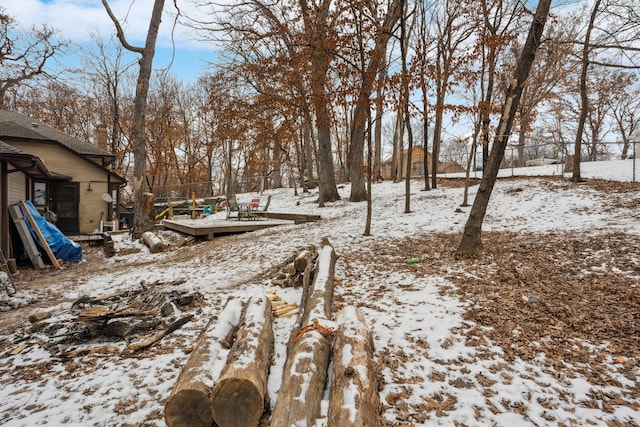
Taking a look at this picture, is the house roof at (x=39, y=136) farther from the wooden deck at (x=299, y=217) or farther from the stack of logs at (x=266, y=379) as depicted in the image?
the stack of logs at (x=266, y=379)

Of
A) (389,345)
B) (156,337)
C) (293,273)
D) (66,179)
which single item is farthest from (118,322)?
(66,179)

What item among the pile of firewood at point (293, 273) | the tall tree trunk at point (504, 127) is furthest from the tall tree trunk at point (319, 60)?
the pile of firewood at point (293, 273)

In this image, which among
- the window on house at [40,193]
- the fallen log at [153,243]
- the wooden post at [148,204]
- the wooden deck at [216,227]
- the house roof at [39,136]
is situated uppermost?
the house roof at [39,136]

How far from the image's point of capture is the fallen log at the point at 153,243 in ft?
28.6

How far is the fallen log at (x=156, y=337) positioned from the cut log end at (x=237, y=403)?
166 cm

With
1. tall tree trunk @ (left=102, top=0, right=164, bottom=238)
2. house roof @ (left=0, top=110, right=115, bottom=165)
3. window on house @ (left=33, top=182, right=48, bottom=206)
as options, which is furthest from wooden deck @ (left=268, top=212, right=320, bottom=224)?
house roof @ (left=0, top=110, right=115, bottom=165)

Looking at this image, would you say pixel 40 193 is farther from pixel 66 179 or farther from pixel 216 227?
pixel 216 227

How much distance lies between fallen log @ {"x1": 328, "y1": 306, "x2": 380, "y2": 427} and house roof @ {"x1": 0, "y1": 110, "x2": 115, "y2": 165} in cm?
1628

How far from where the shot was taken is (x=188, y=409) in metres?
2.16

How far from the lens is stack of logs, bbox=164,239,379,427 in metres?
2.08

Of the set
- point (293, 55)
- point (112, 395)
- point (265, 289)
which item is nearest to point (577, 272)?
point (265, 289)

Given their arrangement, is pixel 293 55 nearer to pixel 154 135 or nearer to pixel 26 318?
pixel 26 318

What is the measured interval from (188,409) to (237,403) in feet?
1.09

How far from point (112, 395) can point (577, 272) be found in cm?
586
